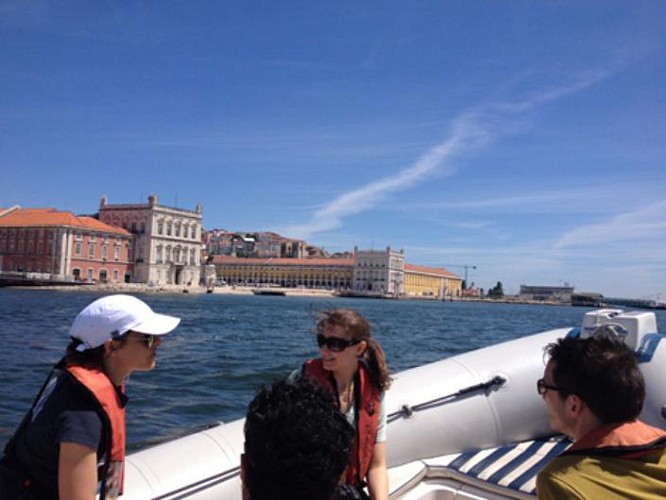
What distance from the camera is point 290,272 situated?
318 ft

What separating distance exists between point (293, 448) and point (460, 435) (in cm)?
245

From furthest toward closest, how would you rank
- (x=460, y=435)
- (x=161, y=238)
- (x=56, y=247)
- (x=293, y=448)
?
(x=161, y=238) → (x=56, y=247) → (x=460, y=435) → (x=293, y=448)

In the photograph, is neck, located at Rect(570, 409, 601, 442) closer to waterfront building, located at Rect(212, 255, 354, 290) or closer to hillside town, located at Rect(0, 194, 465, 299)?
hillside town, located at Rect(0, 194, 465, 299)

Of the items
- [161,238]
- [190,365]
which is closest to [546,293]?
[161,238]

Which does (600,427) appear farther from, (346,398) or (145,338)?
(145,338)

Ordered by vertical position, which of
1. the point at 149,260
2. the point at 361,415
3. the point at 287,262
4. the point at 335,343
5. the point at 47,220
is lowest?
the point at 361,415

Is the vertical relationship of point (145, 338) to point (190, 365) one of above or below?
above

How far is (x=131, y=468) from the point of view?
2232mm

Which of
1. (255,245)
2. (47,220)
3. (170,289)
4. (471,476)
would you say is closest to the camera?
(471,476)

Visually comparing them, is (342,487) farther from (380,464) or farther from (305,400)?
(380,464)

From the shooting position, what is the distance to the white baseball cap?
1.46 m

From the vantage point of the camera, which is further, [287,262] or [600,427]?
[287,262]

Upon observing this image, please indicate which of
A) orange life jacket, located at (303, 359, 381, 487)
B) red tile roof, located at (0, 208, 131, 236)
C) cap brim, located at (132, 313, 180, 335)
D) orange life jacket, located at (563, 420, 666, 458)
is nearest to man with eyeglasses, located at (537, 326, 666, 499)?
orange life jacket, located at (563, 420, 666, 458)

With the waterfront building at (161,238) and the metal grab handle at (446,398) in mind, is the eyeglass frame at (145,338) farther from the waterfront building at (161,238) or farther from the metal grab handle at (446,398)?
the waterfront building at (161,238)
